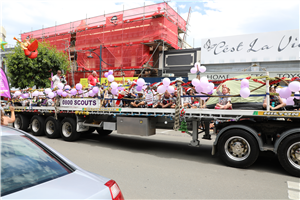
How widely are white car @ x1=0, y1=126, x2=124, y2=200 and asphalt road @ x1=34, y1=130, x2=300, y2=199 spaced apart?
6.19ft

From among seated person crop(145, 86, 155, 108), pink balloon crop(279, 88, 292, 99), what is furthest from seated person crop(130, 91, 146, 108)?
pink balloon crop(279, 88, 292, 99)

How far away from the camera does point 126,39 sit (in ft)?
70.2

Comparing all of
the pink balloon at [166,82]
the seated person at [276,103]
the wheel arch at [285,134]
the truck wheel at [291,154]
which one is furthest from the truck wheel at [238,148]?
the pink balloon at [166,82]

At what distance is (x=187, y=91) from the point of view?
7.04 meters

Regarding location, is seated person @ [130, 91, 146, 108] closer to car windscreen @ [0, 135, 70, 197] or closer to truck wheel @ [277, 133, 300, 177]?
truck wheel @ [277, 133, 300, 177]

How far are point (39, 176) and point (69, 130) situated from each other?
24.3 ft

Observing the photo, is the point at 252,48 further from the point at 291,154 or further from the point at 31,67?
the point at 31,67

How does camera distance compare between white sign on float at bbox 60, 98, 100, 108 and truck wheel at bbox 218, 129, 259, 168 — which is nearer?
truck wheel at bbox 218, 129, 259, 168

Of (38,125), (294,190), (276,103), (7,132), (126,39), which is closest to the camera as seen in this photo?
(7,132)

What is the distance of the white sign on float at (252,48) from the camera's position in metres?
15.0

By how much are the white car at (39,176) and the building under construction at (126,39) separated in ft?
56.9

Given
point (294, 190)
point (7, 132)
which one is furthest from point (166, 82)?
point (7, 132)

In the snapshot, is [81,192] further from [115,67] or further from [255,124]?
[115,67]

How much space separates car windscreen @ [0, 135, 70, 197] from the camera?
5.85ft
